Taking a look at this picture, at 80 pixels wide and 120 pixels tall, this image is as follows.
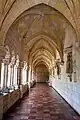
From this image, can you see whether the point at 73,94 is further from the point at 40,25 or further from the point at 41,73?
the point at 41,73

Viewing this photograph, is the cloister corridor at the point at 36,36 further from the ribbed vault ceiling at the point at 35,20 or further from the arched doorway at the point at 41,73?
the arched doorway at the point at 41,73

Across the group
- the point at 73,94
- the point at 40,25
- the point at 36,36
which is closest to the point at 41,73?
the point at 36,36

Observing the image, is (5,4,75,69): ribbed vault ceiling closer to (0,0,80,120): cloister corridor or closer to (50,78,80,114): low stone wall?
(0,0,80,120): cloister corridor

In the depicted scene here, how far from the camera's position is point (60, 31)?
8.77 m

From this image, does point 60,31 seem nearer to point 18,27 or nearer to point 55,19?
point 55,19

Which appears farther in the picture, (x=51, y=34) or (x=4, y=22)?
(x=51, y=34)

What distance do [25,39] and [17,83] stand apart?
2792mm

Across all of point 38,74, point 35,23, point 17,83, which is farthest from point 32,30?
point 38,74

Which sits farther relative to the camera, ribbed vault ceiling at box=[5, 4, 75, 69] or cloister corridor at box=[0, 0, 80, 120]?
ribbed vault ceiling at box=[5, 4, 75, 69]

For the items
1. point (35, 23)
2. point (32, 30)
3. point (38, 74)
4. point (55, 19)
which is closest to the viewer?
point (55, 19)

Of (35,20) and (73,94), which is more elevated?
(35,20)

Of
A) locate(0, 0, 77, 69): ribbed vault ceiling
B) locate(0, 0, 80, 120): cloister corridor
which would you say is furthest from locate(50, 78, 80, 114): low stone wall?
locate(0, 0, 77, 69): ribbed vault ceiling

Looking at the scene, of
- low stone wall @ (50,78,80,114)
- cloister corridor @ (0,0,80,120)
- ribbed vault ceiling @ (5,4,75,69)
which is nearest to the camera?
cloister corridor @ (0,0,80,120)

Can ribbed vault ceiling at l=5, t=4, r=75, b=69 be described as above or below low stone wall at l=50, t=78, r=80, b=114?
above
